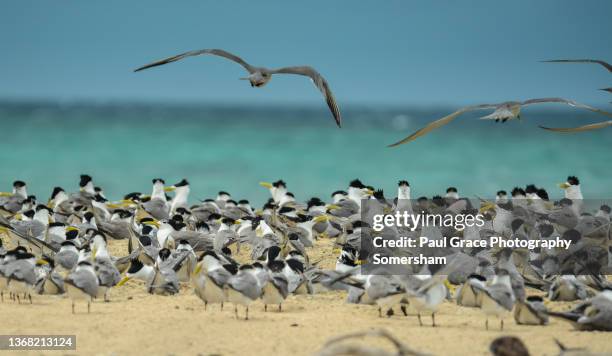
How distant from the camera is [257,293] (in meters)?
7.56

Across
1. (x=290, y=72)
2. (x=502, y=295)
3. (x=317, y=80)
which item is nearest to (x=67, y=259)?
(x=290, y=72)

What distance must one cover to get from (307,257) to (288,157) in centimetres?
3088

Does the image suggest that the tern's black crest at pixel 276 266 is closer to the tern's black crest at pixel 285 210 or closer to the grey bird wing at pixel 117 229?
the grey bird wing at pixel 117 229

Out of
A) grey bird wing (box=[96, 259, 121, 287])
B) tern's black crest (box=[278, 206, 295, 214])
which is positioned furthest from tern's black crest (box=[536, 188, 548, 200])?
grey bird wing (box=[96, 259, 121, 287])

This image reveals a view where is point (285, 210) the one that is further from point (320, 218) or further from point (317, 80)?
point (317, 80)

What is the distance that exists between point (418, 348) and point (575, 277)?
2.72 metres

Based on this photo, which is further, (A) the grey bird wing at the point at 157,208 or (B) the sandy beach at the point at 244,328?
(A) the grey bird wing at the point at 157,208

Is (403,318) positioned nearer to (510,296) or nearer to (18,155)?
(510,296)

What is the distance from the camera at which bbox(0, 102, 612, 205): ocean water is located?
30.0 m

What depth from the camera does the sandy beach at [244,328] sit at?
654 cm

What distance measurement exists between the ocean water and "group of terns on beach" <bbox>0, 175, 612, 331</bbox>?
11.9m

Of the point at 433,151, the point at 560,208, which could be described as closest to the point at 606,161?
the point at 433,151

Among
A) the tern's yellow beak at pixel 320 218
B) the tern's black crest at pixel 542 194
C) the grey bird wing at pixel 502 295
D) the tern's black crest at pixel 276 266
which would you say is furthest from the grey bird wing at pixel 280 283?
the tern's black crest at pixel 542 194

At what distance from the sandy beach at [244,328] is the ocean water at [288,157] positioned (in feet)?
53.3
